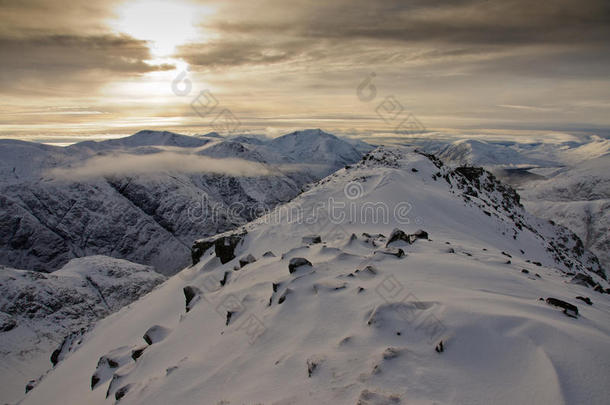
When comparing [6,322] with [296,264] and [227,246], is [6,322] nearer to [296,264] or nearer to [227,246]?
[227,246]

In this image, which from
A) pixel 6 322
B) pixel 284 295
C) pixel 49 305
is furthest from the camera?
pixel 49 305

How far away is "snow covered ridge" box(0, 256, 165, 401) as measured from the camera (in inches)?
2874

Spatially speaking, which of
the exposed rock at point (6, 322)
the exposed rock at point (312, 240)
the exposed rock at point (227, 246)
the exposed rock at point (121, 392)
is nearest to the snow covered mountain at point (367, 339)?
the exposed rock at point (121, 392)

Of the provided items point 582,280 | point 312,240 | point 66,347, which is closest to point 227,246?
point 312,240

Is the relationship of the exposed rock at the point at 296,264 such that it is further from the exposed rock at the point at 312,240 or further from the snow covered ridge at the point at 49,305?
the snow covered ridge at the point at 49,305

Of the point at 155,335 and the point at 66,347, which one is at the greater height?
the point at 155,335

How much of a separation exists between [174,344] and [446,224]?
21014mm

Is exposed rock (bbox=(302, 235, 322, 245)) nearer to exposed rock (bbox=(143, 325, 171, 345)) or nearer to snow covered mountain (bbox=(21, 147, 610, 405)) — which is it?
snow covered mountain (bbox=(21, 147, 610, 405))

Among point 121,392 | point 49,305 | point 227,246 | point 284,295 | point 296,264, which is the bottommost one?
point 49,305

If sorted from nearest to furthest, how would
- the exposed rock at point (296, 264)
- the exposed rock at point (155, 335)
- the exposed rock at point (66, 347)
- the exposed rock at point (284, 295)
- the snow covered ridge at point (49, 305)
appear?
the exposed rock at point (284, 295) < the exposed rock at point (296, 264) < the exposed rock at point (155, 335) < the exposed rock at point (66, 347) < the snow covered ridge at point (49, 305)

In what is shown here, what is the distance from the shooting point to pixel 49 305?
9094cm

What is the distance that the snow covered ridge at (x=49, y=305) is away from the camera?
73000 mm

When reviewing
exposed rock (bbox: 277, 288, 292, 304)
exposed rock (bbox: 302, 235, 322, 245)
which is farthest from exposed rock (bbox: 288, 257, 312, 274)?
exposed rock (bbox: 302, 235, 322, 245)

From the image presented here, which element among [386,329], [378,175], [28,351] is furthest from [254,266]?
[28,351]
